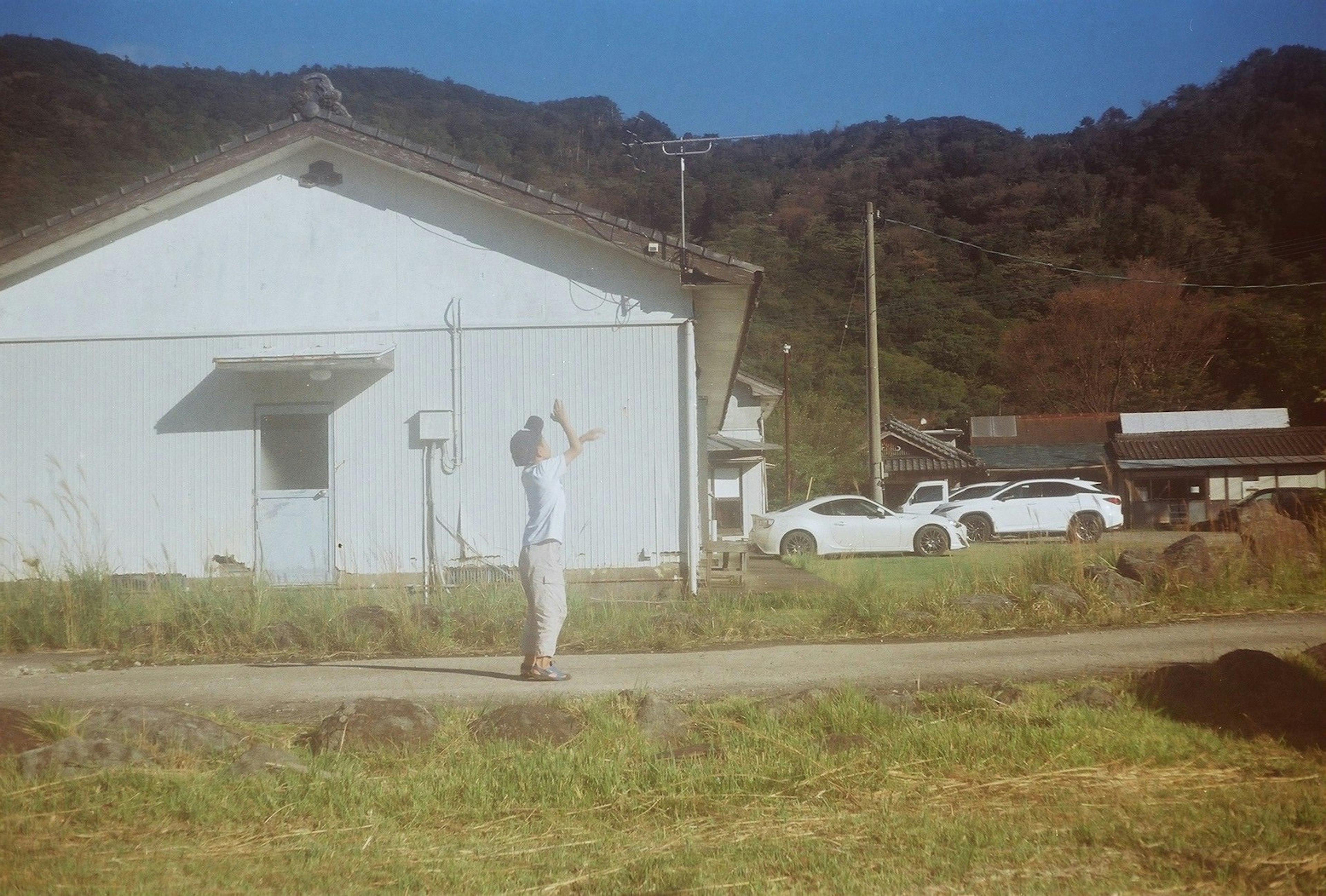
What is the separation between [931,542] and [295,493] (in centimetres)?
1394

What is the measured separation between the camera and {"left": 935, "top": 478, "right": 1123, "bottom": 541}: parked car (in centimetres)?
2656

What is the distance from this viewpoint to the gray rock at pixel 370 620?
8.85 m

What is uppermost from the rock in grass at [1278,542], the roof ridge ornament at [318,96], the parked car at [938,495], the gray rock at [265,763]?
the roof ridge ornament at [318,96]

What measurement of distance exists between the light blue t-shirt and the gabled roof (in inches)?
191

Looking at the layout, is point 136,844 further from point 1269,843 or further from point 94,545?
point 94,545

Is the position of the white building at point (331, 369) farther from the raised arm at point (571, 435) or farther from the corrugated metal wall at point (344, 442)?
the raised arm at point (571, 435)

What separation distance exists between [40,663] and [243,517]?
3645 mm

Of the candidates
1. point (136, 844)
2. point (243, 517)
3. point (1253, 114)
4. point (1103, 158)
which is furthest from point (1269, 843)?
point (1103, 158)

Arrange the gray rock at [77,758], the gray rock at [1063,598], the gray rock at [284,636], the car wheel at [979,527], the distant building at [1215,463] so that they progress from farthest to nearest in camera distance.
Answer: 1. the distant building at [1215,463]
2. the car wheel at [979,527]
3. the gray rock at [1063,598]
4. the gray rock at [284,636]
5. the gray rock at [77,758]

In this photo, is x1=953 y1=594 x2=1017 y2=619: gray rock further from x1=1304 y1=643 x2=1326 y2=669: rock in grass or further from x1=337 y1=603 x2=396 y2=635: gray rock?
x1=337 y1=603 x2=396 y2=635: gray rock

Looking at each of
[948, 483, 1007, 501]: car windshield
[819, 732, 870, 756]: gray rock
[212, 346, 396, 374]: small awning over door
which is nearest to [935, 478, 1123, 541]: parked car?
[948, 483, 1007, 501]: car windshield

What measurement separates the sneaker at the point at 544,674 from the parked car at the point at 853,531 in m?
15.1

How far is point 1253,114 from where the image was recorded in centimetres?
896

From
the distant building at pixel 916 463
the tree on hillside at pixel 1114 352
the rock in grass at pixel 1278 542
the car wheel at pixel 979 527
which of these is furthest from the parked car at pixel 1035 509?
the tree on hillside at pixel 1114 352
